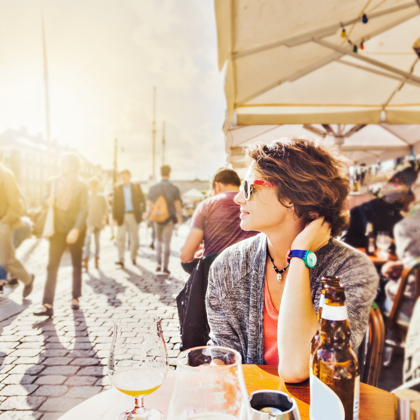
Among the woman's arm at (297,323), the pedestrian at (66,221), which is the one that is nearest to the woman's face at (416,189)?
the woman's arm at (297,323)

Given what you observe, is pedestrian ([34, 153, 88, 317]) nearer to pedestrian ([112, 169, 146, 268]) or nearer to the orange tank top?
pedestrian ([112, 169, 146, 268])

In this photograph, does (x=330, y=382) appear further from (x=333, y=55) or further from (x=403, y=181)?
(x=333, y=55)

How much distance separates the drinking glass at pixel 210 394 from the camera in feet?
1.93

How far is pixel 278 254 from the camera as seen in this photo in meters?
1.91

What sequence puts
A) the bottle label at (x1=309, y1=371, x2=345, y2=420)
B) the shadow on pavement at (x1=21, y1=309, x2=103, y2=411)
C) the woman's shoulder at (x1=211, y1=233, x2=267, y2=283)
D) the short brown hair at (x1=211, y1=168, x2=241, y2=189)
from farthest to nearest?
Answer: the short brown hair at (x1=211, y1=168, x2=241, y2=189)
the shadow on pavement at (x1=21, y1=309, x2=103, y2=411)
the woman's shoulder at (x1=211, y1=233, x2=267, y2=283)
the bottle label at (x1=309, y1=371, x2=345, y2=420)

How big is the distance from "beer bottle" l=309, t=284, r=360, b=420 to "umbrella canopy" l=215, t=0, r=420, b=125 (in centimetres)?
217

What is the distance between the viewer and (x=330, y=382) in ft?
2.84

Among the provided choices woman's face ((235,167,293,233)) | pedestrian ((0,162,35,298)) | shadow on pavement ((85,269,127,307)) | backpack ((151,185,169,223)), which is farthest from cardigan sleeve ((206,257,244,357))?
backpack ((151,185,169,223))

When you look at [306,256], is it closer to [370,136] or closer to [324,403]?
[324,403]

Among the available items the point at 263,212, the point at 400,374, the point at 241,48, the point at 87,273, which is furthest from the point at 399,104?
the point at 87,273

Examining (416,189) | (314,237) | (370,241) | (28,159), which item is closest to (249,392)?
(314,237)

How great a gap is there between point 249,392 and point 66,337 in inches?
132

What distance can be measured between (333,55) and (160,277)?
482 cm

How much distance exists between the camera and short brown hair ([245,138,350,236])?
5.90 ft
